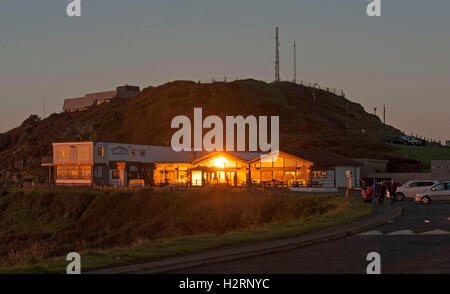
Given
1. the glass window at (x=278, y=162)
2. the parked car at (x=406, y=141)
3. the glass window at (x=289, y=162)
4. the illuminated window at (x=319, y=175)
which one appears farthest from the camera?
the parked car at (x=406, y=141)

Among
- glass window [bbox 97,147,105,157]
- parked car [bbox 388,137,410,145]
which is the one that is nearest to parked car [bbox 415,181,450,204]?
glass window [bbox 97,147,105,157]

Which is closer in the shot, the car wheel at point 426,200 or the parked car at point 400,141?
the car wheel at point 426,200

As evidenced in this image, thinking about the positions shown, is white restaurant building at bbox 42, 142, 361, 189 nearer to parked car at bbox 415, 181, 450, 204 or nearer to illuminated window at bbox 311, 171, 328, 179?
illuminated window at bbox 311, 171, 328, 179

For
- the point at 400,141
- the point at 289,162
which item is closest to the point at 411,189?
the point at 289,162

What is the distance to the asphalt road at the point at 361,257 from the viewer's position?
1520 cm

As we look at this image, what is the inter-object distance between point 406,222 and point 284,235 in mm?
8865

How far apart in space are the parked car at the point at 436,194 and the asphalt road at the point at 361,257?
2033cm

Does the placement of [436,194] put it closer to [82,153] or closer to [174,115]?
[82,153]

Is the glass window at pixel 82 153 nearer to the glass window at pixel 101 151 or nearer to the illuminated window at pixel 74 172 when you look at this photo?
the illuminated window at pixel 74 172

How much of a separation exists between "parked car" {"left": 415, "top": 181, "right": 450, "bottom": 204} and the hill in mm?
77594

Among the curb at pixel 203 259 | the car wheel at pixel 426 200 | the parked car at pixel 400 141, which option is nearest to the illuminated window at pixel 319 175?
the car wheel at pixel 426 200

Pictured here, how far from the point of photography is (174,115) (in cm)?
16438
